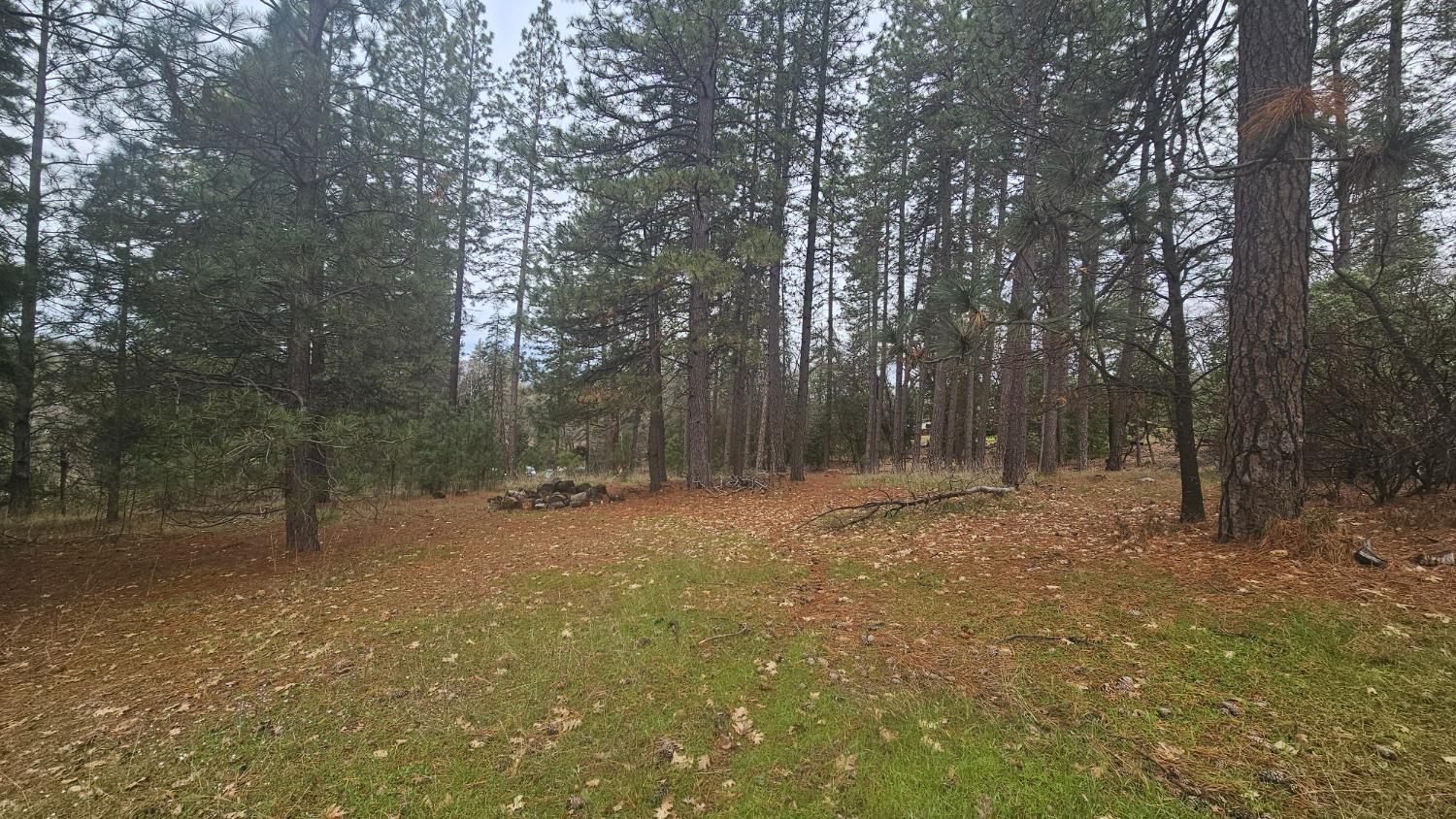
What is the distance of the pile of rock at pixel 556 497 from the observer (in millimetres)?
12055

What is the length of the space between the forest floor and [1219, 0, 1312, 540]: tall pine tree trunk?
1.47ft

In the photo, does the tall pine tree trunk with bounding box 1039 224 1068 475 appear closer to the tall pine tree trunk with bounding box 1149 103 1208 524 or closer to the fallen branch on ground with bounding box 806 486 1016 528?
the tall pine tree trunk with bounding box 1149 103 1208 524

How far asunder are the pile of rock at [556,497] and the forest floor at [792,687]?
6082mm

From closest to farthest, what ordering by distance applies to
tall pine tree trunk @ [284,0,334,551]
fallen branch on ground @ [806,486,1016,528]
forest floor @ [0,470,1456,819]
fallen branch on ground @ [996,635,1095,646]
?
forest floor @ [0,470,1456,819]
fallen branch on ground @ [996,635,1095,646]
tall pine tree trunk @ [284,0,334,551]
fallen branch on ground @ [806,486,1016,528]

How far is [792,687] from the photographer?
3211 mm

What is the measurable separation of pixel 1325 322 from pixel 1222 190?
239 cm

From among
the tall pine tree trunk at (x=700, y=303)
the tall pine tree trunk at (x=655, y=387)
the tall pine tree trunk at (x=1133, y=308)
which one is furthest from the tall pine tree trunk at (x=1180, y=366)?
the tall pine tree trunk at (x=655, y=387)

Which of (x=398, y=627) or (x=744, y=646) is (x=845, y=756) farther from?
(x=398, y=627)

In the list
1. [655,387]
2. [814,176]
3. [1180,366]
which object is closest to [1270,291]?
[1180,366]

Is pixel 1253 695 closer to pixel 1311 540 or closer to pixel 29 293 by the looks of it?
pixel 1311 540

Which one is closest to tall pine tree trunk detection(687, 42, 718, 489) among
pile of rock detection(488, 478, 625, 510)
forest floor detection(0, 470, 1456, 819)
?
pile of rock detection(488, 478, 625, 510)

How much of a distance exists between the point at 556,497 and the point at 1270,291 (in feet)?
39.3

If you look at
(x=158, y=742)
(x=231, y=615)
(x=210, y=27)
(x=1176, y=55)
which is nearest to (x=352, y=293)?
(x=210, y=27)

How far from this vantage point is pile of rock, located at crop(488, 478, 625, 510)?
1205 centimetres
